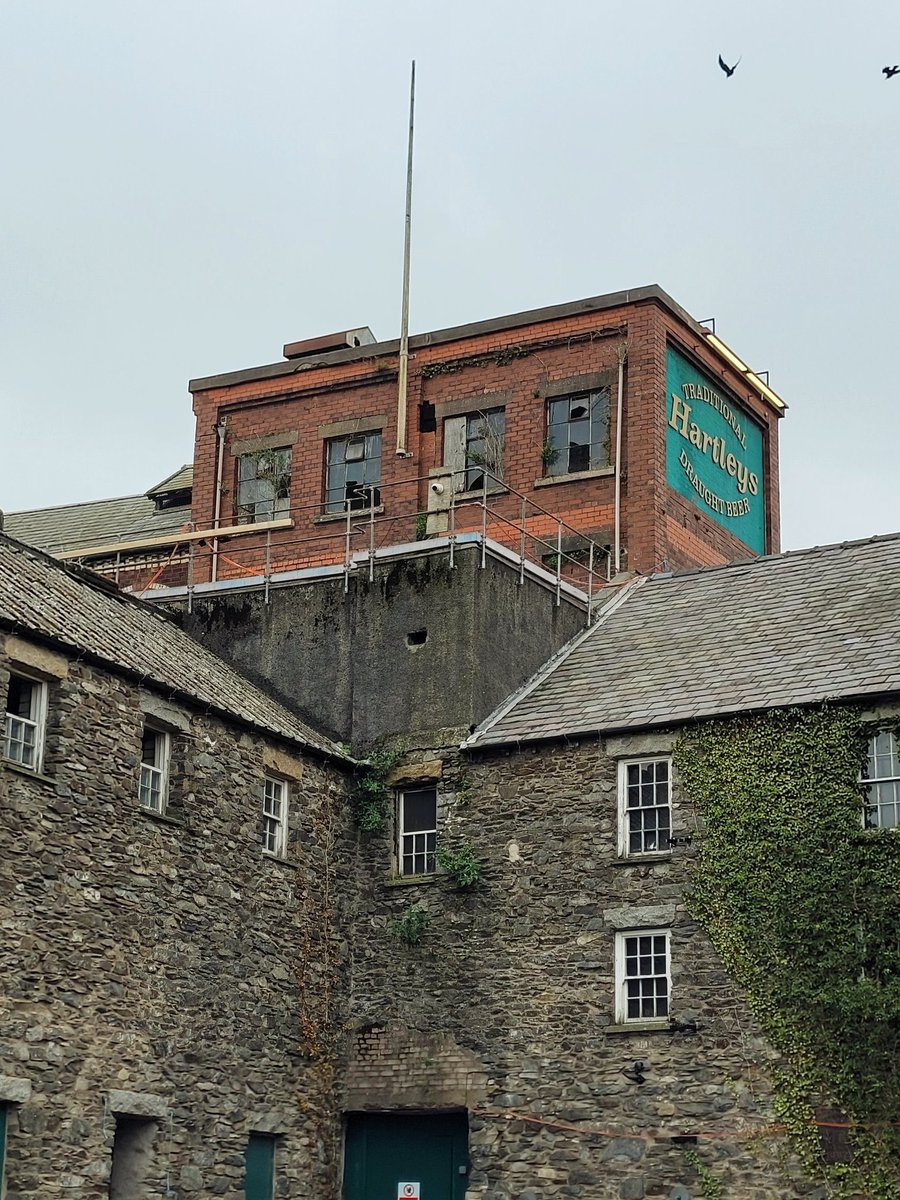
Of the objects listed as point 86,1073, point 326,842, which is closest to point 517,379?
point 326,842

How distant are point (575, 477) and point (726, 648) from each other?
737 centimetres

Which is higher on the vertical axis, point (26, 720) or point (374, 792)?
point (374, 792)

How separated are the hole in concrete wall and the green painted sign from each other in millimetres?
15635

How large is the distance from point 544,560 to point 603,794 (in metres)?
8.35

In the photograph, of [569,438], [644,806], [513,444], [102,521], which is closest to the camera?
[644,806]

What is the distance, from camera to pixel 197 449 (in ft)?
125

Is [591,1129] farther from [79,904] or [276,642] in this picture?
[276,642]

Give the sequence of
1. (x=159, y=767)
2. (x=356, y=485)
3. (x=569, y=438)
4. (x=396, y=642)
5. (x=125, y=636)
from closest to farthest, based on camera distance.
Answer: (x=159, y=767)
(x=125, y=636)
(x=396, y=642)
(x=569, y=438)
(x=356, y=485)

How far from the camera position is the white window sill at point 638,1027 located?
80.0 feet

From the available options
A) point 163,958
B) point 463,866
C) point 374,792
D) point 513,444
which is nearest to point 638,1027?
point 463,866

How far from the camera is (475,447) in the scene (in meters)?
35.2

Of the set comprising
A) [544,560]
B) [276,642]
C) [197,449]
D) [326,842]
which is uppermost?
[197,449]

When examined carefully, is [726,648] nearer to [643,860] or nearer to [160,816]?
[643,860]

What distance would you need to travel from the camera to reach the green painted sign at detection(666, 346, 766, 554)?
113 ft
